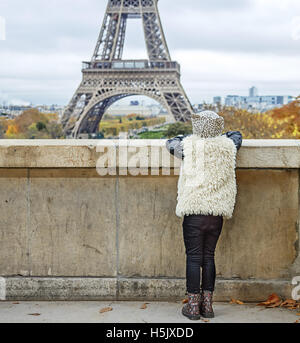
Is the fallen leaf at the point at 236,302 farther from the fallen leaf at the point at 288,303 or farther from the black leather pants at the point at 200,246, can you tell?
the black leather pants at the point at 200,246

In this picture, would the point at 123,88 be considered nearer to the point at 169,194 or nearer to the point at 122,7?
the point at 122,7

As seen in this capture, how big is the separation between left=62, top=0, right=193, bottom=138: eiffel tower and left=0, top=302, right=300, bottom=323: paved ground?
3985 cm

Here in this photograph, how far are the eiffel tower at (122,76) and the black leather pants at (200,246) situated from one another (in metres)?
40.2

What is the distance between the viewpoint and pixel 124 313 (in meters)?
4.61

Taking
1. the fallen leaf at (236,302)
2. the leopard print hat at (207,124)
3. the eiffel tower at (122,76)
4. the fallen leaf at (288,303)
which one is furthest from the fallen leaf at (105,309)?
the eiffel tower at (122,76)

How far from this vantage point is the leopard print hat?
14.0 ft

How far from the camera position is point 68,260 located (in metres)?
5.02

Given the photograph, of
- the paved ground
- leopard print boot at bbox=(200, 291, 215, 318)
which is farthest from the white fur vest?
the paved ground

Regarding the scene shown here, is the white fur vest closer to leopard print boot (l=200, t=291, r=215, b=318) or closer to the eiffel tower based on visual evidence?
leopard print boot (l=200, t=291, r=215, b=318)

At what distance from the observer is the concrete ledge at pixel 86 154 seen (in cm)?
475

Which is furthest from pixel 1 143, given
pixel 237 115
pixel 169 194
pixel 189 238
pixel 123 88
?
pixel 123 88

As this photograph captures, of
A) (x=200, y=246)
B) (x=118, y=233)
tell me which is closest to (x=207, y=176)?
(x=200, y=246)

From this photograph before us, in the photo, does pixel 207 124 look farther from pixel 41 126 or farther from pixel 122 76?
pixel 41 126

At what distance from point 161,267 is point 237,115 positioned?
23303 mm
